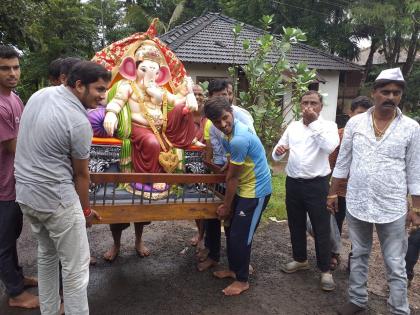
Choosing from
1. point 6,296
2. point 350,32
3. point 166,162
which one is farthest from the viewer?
point 350,32

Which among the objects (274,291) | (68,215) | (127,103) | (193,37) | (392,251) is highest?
(193,37)

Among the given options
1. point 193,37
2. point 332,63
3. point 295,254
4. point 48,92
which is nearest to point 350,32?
point 332,63

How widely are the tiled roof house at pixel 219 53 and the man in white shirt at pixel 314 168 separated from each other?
274 inches

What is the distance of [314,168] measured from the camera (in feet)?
10.5

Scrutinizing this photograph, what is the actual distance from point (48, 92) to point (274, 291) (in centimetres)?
240

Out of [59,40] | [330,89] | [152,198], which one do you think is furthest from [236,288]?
[59,40]

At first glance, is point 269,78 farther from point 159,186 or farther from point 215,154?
point 159,186

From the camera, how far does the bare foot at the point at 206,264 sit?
11.8 feet

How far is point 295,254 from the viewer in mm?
3645

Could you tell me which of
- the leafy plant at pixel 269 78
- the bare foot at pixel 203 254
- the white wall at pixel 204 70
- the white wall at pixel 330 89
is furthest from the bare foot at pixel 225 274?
the white wall at pixel 330 89

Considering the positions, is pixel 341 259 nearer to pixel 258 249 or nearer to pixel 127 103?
pixel 258 249

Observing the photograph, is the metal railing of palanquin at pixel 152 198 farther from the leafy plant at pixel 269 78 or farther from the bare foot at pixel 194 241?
the leafy plant at pixel 269 78

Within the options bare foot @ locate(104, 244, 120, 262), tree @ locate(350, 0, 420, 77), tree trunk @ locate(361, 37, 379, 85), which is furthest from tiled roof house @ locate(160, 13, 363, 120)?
bare foot @ locate(104, 244, 120, 262)

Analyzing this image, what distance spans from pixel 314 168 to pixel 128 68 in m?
1.83
